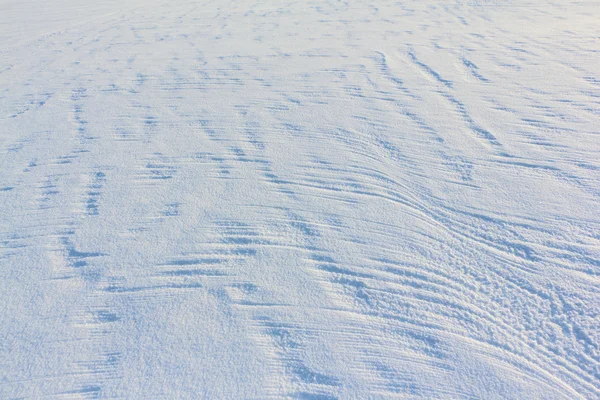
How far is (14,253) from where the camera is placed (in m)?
2.53

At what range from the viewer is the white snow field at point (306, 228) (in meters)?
1.90

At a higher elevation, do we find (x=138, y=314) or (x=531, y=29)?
(x=531, y=29)

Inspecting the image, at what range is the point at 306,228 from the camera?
2.62 meters

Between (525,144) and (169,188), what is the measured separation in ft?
8.14

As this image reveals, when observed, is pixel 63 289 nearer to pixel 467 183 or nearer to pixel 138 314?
pixel 138 314

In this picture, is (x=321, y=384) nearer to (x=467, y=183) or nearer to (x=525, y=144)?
(x=467, y=183)

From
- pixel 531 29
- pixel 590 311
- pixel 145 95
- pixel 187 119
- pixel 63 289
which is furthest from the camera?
pixel 531 29

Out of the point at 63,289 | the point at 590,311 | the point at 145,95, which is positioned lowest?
the point at 590,311

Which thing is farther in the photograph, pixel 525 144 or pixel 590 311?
pixel 525 144

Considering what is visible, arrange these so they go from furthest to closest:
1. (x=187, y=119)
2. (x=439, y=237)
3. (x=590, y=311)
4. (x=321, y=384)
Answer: (x=187, y=119), (x=439, y=237), (x=590, y=311), (x=321, y=384)

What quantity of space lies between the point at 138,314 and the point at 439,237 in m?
1.56

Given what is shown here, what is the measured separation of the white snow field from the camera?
190 centimetres

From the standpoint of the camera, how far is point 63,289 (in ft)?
7.47

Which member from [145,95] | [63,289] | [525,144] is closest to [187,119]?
[145,95]
